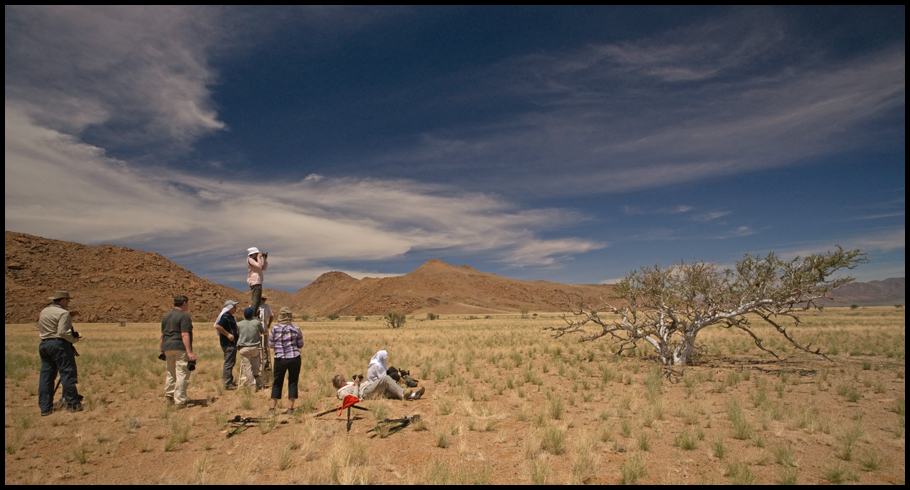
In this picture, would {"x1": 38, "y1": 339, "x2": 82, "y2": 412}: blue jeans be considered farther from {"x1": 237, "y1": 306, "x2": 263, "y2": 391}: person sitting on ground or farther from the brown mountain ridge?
the brown mountain ridge

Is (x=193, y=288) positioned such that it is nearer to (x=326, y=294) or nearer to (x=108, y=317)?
(x=108, y=317)

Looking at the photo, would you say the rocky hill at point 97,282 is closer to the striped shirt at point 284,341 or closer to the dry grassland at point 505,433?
the dry grassland at point 505,433

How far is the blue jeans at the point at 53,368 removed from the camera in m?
7.78

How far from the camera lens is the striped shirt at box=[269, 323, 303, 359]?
24.7ft


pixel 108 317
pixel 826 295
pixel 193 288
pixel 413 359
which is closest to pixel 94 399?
pixel 413 359

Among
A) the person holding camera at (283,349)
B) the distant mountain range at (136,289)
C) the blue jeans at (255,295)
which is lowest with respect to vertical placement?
the person holding camera at (283,349)

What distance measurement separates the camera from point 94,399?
918 centimetres

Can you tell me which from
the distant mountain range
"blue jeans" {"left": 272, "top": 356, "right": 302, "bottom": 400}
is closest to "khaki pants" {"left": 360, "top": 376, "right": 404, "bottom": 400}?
"blue jeans" {"left": 272, "top": 356, "right": 302, "bottom": 400}

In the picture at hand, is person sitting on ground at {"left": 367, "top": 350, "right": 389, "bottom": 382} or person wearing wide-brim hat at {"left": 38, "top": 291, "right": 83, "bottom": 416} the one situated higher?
person wearing wide-brim hat at {"left": 38, "top": 291, "right": 83, "bottom": 416}

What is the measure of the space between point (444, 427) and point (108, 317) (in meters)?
64.9

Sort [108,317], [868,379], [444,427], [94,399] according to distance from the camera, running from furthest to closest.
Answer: [108,317] → [868,379] → [94,399] → [444,427]

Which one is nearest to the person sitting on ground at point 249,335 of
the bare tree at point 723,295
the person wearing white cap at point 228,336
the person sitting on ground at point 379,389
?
the person wearing white cap at point 228,336

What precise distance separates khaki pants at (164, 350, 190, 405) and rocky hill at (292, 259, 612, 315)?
77.8 meters

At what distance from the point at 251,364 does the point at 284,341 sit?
3.17 meters
